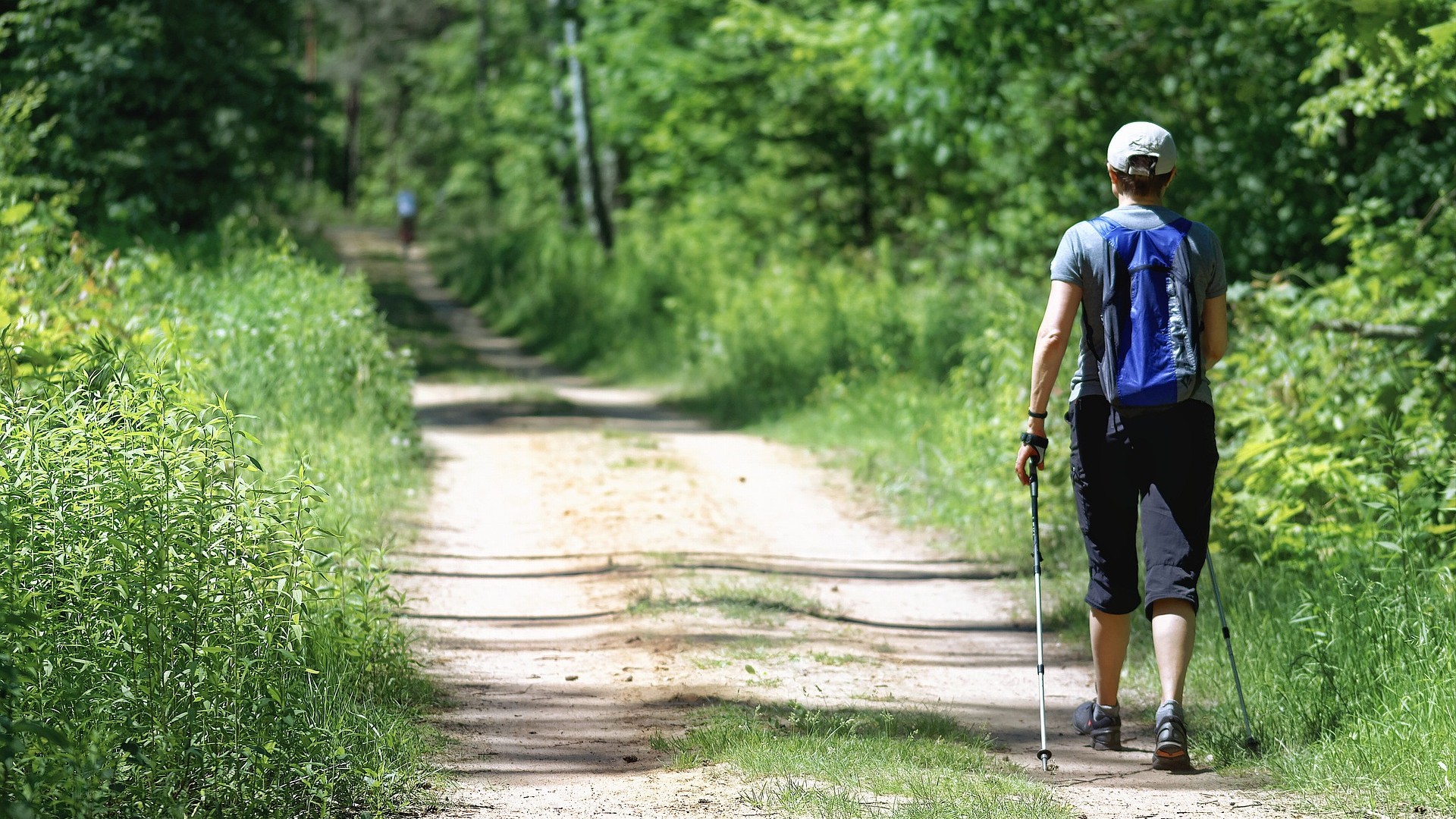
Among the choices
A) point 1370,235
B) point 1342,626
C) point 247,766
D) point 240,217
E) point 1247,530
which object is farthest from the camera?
point 240,217

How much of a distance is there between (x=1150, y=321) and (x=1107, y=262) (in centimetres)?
25

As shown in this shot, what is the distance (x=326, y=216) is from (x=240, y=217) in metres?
37.8

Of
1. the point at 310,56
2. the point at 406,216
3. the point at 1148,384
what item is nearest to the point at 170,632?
the point at 1148,384

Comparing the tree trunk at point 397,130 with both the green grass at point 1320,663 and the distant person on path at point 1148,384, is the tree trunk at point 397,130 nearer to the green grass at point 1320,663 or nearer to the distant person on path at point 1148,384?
the green grass at point 1320,663

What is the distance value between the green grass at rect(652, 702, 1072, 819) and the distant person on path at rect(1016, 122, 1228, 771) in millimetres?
707

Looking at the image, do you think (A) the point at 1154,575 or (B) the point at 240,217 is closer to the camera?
(A) the point at 1154,575

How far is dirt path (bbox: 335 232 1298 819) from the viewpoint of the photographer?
4812 mm

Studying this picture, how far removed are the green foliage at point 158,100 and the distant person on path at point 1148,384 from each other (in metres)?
12.7

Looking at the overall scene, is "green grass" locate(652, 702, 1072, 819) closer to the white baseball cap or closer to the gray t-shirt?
the gray t-shirt

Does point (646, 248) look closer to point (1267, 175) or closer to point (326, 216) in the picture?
point (1267, 175)

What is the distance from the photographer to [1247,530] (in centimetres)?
755

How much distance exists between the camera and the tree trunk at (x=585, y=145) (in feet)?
89.6

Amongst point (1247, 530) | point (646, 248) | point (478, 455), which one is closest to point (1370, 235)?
point (1247, 530)

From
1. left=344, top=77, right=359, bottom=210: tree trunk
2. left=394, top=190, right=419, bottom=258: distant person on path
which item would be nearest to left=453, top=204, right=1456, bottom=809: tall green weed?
left=394, top=190, right=419, bottom=258: distant person on path
